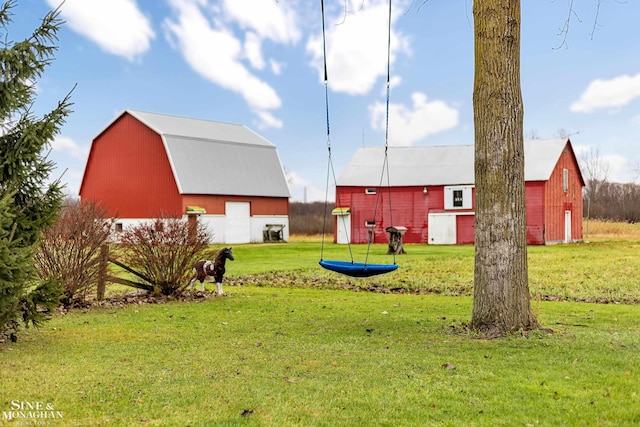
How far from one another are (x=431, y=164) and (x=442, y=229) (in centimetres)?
441

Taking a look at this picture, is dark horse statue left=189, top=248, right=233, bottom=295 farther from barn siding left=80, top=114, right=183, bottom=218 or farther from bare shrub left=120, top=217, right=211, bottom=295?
barn siding left=80, top=114, right=183, bottom=218

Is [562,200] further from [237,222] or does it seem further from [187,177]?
[187,177]

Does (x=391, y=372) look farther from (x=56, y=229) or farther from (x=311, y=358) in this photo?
(x=56, y=229)

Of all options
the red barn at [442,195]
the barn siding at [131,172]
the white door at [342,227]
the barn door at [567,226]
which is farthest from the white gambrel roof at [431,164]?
the barn siding at [131,172]

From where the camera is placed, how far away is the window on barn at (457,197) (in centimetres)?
3453

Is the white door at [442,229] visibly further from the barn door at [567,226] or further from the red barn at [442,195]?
the barn door at [567,226]

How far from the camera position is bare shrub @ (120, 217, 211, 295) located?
11.4 m

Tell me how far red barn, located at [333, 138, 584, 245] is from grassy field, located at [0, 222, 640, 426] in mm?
23607

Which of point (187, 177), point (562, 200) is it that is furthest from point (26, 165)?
point (562, 200)

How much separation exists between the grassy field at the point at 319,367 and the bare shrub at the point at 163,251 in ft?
2.61

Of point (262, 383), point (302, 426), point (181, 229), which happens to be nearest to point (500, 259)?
point (262, 383)

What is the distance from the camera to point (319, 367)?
5977 millimetres

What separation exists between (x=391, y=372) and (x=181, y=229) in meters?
6.85

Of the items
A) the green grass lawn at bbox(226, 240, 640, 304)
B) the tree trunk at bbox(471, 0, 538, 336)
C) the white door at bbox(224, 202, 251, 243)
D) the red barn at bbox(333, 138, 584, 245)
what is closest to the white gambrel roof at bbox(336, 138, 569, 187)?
the red barn at bbox(333, 138, 584, 245)
